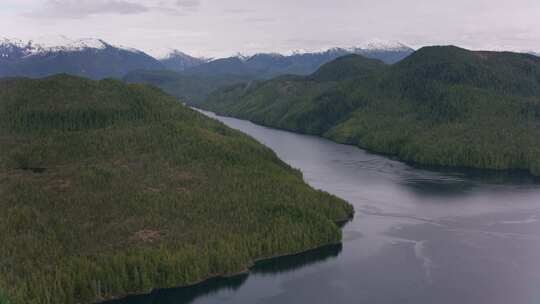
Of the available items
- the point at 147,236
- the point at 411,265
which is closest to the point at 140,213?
the point at 147,236

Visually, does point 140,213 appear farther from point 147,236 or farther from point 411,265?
point 411,265

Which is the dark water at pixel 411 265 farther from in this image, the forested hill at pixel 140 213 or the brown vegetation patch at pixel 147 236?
the brown vegetation patch at pixel 147 236

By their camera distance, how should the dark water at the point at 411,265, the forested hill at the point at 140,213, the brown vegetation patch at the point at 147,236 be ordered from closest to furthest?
the forested hill at the point at 140,213
the dark water at the point at 411,265
the brown vegetation patch at the point at 147,236

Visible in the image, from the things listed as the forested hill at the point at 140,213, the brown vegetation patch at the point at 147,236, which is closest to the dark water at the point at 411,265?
the forested hill at the point at 140,213

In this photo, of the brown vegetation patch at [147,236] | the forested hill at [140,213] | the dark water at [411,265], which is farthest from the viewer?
the brown vegetation patch at [147,236]

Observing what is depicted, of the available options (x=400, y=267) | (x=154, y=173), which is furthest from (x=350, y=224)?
(x=154, y=173)

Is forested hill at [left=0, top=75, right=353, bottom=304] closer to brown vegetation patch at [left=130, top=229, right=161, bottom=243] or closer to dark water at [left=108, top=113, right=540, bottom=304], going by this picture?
brown vegetation patch at [left=130, top=229, right=161, bottom=243]

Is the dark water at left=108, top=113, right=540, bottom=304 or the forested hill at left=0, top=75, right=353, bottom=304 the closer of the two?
the forested hill at left=0, top=75, right=353, bottom=304

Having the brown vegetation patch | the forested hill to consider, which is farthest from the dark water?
the brown vegetation patch

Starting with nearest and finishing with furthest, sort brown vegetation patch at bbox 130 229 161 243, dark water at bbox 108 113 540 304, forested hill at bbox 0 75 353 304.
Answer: forested hill at bbox 0 75 353 304, dark water at bbox 108 113 540 304, brown vegetation patch at bbox 130 229 161 243

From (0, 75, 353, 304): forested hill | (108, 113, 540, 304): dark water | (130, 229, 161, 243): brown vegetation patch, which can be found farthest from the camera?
(130, 229, 161, 243): brown vegetation patch
